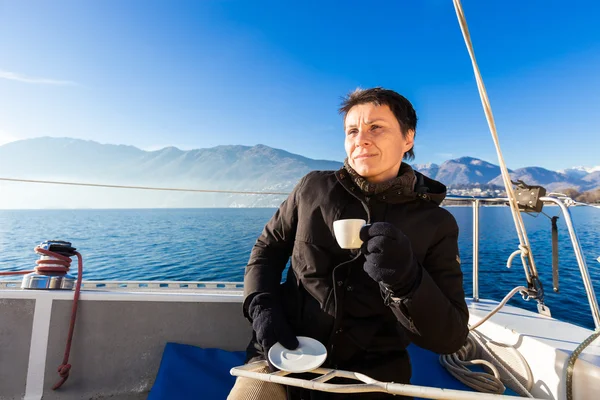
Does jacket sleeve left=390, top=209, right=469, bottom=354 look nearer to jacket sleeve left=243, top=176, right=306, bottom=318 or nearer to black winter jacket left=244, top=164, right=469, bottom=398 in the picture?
black winter jacket left=244, top=164, right=469, bottom=398

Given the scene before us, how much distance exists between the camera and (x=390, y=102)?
53.3 inches

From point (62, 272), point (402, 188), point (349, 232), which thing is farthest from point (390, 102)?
point (62, 272)

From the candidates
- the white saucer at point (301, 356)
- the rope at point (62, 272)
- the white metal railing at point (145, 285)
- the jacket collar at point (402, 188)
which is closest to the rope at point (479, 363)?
the jacket collar at point (402, 188)

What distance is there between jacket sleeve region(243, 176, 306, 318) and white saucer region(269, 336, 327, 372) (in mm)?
269

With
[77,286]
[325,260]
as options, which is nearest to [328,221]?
[325,260]

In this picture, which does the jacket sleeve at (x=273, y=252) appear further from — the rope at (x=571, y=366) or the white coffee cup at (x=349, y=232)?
the rope at (x=571, y=366)

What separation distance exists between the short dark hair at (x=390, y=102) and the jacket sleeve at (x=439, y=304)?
455 millimetres

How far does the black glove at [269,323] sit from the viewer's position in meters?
1.16

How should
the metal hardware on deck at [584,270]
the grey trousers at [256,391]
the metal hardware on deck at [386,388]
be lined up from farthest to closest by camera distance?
the metal hardware on deck at [584,270] → the grey trousers at [256,391] → the metal hardware on deck at [386,388]

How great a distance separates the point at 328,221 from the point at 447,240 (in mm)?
487

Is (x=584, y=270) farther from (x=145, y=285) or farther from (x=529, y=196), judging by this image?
(x=145, y=285)

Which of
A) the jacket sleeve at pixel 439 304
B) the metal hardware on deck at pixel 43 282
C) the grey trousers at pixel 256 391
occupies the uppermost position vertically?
the jacket sleeve at pixel 439 304

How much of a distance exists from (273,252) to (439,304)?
0.76 m

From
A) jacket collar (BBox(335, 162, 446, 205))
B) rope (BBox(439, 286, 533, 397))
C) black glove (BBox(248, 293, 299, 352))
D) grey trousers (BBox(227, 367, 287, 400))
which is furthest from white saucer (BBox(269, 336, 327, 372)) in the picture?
rope (BBox(439, 286, 533, 397))
